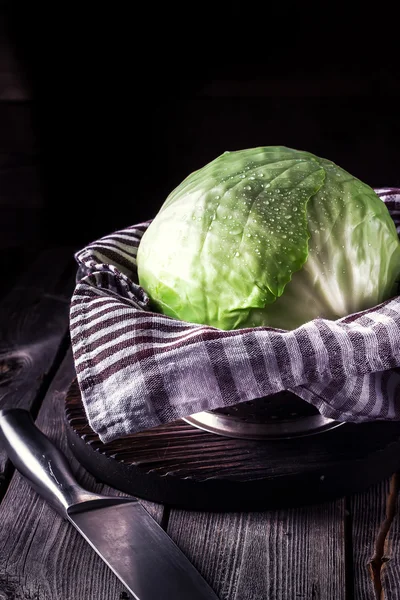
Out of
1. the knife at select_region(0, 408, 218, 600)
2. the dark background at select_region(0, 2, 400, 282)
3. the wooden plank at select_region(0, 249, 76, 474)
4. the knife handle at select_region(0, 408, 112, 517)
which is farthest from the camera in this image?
the dark background at select_region(0, 2, 400, 282)

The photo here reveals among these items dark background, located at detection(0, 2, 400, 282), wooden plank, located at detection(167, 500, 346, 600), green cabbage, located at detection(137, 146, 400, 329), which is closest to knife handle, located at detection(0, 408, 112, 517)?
wooden plank, located at detection(167, 500, 346, 600)

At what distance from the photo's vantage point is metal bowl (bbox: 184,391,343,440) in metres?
0.98

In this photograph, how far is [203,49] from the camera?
1.90 meters

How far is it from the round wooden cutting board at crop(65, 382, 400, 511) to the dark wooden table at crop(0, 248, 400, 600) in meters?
0.02

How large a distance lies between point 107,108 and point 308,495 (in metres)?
1.35

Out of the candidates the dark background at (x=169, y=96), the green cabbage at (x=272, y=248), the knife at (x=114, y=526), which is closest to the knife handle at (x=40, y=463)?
the knife at (x=114, y=526)

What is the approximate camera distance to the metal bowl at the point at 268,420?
3.21ft

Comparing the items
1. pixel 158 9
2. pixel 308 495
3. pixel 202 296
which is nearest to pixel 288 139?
pixel 158 9

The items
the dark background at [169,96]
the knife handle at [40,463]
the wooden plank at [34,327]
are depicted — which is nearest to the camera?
the knife handle at [40,463]

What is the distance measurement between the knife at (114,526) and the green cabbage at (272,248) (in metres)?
0.25

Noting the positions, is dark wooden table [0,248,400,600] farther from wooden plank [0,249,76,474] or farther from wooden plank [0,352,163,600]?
wooden plank [0,249,76,474]

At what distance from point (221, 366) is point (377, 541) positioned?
274mm

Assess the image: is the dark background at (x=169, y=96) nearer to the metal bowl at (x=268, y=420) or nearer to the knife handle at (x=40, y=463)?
the knife handle at (x=40, y=463)

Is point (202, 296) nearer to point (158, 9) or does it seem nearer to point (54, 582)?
point (54, 582)
